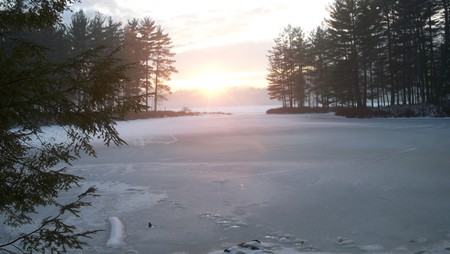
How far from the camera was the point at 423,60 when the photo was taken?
3005 cm

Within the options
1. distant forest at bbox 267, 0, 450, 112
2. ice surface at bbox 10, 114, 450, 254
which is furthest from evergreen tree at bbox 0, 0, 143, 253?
distant forest at bbox 267, 0, 450, 112

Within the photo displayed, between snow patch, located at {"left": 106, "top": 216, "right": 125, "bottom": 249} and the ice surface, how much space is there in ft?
0.26

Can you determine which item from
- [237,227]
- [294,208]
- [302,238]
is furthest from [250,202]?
[302,238]

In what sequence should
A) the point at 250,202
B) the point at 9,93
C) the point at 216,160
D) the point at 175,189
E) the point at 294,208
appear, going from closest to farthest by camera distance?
the point at 9,93
the point at 294,208
the point at 250,202
the point at 175,189
the point at 216,160

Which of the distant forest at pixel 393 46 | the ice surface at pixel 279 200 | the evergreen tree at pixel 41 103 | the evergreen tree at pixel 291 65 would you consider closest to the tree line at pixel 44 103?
the evergreen tree at pixel 41 103

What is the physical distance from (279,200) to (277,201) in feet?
0.22

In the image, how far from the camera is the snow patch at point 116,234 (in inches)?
160

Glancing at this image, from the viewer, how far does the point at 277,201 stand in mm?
5688

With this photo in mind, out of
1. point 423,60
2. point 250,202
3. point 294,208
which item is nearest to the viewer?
point 294,208

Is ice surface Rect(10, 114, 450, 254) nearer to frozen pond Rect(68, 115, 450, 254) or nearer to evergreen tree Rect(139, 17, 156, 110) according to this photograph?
frozen pond Rect(68, 115, 450, 254)

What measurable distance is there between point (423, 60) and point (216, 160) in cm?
2798

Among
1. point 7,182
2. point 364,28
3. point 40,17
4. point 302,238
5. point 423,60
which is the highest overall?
point 364,28

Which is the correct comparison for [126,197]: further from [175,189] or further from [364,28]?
[364,28]

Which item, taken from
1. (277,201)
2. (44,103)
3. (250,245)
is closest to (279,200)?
(277,201)
